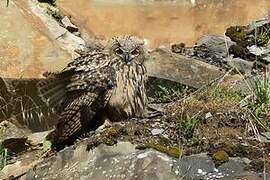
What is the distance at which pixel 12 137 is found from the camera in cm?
776

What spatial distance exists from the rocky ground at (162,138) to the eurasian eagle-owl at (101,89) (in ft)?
0.60

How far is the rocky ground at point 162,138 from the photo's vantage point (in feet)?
18.6

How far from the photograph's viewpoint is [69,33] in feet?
34.9

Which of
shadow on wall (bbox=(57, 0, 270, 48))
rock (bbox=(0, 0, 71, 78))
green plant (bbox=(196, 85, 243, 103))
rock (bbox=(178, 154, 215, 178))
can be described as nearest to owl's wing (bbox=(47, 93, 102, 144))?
green plant (bbox=(196, 85, 243, 103))

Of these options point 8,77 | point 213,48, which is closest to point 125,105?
point 8,77

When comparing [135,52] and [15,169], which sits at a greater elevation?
[135,52]

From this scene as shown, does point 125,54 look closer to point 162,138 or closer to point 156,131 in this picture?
point 156,131

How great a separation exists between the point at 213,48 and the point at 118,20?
1.45 metres

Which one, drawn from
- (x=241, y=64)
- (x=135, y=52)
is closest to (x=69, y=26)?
(x=241, y=64)

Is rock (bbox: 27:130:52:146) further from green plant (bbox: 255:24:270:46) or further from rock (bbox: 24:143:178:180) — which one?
green plant (bbox: 255:24:270:46)

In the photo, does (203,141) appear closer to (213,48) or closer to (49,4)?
(213,48)

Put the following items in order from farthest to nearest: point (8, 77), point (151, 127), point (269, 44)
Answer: point (269, 44) < point (8, 77) < point (151, 127)

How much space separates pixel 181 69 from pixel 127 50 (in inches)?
93.0

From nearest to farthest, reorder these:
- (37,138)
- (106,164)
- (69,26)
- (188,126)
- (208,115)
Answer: (106,164) → (188,126) → (208,115) → (37,138) → (69,26)
